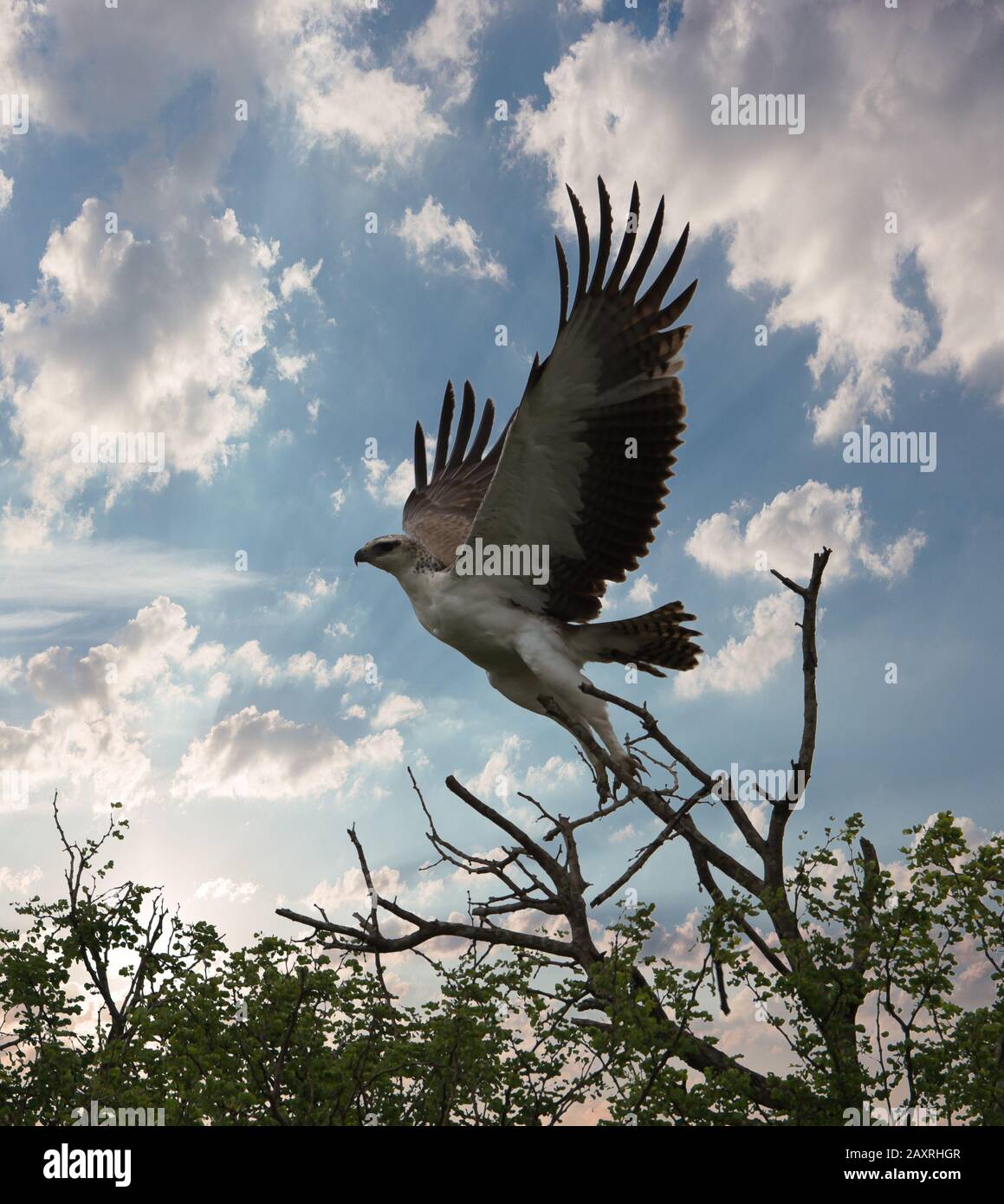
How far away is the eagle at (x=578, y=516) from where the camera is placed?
23.5 ft

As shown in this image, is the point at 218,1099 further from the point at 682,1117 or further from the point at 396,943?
the point at 682,1117

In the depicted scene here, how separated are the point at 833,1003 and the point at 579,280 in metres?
4.76

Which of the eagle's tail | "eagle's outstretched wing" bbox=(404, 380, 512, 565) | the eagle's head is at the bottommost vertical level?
the eagle's tail

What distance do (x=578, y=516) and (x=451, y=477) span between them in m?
4.00

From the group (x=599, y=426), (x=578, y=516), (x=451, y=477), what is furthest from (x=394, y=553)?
(x=451, y=477)

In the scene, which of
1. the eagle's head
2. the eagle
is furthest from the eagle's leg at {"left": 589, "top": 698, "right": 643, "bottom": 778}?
the eagle's head

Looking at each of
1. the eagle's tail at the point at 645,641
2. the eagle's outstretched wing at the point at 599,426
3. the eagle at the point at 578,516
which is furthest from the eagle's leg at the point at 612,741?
the eagle's outstretched wing at the point at 599,426

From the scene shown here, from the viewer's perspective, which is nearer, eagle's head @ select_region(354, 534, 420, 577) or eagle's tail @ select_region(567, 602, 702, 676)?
eagle's tail @ select_region(567, 602, 702, 676)

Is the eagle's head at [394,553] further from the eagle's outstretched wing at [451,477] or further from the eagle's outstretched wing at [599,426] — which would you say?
the eagle's outstretched wing at [451,477]

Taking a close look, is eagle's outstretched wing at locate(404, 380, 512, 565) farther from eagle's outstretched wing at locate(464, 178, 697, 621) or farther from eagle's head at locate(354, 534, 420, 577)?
eagle's outstretched wing at locate(464, 178, 697, 621)

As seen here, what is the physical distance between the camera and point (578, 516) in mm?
7887

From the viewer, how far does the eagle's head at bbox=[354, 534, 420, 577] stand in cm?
865

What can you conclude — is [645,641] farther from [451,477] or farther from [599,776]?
[451,477]

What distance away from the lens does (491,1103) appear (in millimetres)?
6379
